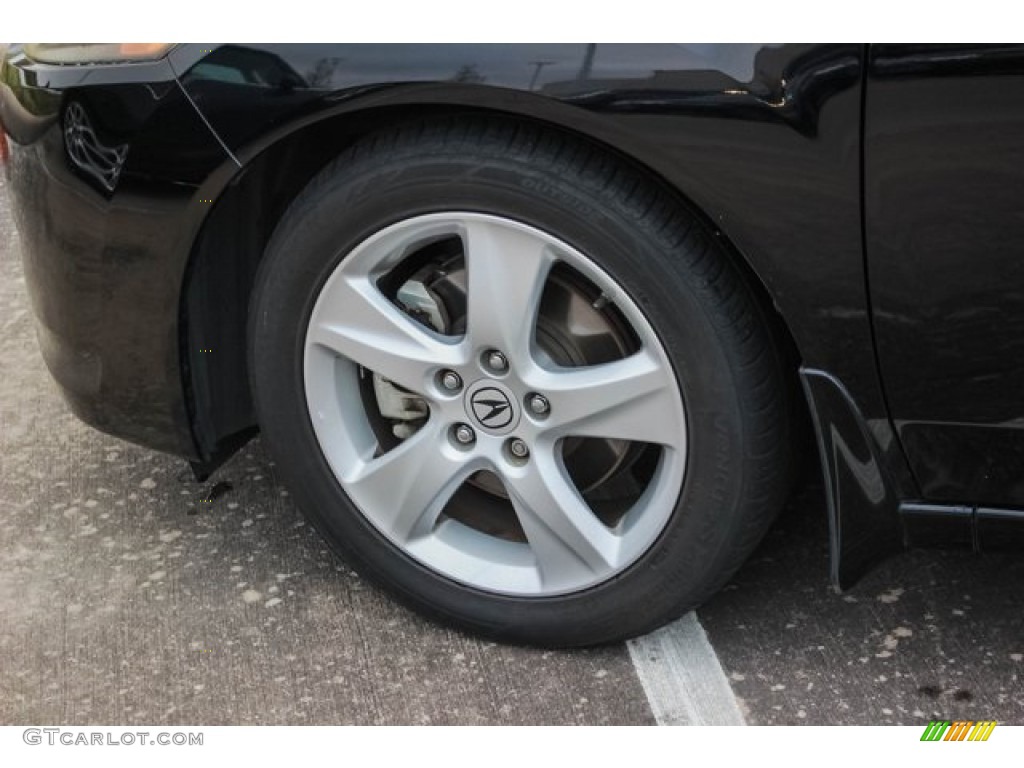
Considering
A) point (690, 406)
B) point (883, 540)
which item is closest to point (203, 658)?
point (690, 406)

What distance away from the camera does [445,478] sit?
2473mm

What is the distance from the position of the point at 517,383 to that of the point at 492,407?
6 centimetres

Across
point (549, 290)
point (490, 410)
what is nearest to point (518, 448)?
point (490, 410)

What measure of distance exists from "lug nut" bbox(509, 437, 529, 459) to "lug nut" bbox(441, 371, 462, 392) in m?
0.12

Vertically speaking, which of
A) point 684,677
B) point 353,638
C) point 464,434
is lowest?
point 353,638

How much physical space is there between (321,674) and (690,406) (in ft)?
2.63

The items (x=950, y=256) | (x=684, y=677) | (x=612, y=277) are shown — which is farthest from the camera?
(x=684, y=677)

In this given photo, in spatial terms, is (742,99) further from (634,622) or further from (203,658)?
(203,658)

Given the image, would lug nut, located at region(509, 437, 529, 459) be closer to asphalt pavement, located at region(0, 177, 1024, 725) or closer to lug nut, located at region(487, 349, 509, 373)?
lug nut, located at region(487, 349, 509, 373)

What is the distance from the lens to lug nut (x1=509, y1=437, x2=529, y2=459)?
2387mm

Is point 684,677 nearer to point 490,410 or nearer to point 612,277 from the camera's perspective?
point 490,410

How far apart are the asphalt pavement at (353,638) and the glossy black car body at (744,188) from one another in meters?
0.31

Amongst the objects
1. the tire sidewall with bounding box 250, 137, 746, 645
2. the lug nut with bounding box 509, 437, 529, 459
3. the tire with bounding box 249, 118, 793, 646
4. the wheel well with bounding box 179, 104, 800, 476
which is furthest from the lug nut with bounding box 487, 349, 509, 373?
the wheel well with bounding box 179, 104, 800, 476

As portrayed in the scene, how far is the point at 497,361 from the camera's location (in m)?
2.34
